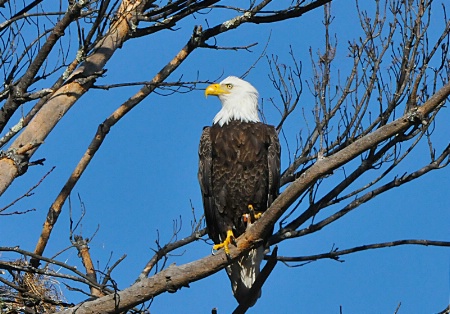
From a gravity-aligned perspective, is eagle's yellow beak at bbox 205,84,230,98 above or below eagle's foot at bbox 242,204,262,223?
above

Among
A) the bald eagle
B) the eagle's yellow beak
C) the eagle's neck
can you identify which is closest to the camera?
the bald eagle

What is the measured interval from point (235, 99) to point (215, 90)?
23 centimetres

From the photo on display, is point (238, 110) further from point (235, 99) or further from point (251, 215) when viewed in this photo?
point (251, 215)

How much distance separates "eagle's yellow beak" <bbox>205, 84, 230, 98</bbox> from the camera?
6840mm

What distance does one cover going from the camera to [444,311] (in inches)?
219

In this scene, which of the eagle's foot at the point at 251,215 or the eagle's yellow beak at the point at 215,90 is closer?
the eagle's foot at the point at 251,215

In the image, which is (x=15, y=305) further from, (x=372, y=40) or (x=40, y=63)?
(x=372, y=40)

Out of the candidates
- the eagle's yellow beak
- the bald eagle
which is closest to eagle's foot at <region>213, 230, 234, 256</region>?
the bald eagle

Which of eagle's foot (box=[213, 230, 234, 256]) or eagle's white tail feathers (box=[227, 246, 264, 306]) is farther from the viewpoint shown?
eagle's white tail feathers (box=[227, 246, 264, 306])

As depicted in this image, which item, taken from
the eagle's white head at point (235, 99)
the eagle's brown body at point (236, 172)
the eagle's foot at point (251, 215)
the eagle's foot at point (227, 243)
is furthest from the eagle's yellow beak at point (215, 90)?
the eagle's foot at point (227, 243)

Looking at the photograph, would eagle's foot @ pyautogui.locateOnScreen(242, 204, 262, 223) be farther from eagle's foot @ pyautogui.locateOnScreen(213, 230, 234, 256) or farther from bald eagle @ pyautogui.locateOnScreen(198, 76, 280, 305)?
eagle's foot @ pyautogui.locateOnScreen(213, 230, 234, 256)

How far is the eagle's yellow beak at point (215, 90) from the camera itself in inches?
269

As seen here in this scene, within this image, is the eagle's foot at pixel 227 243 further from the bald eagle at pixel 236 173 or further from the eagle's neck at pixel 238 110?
the eagle's neck at pixel 238 110

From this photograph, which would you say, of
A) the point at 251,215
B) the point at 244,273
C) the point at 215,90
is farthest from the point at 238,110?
the point at 244,273
